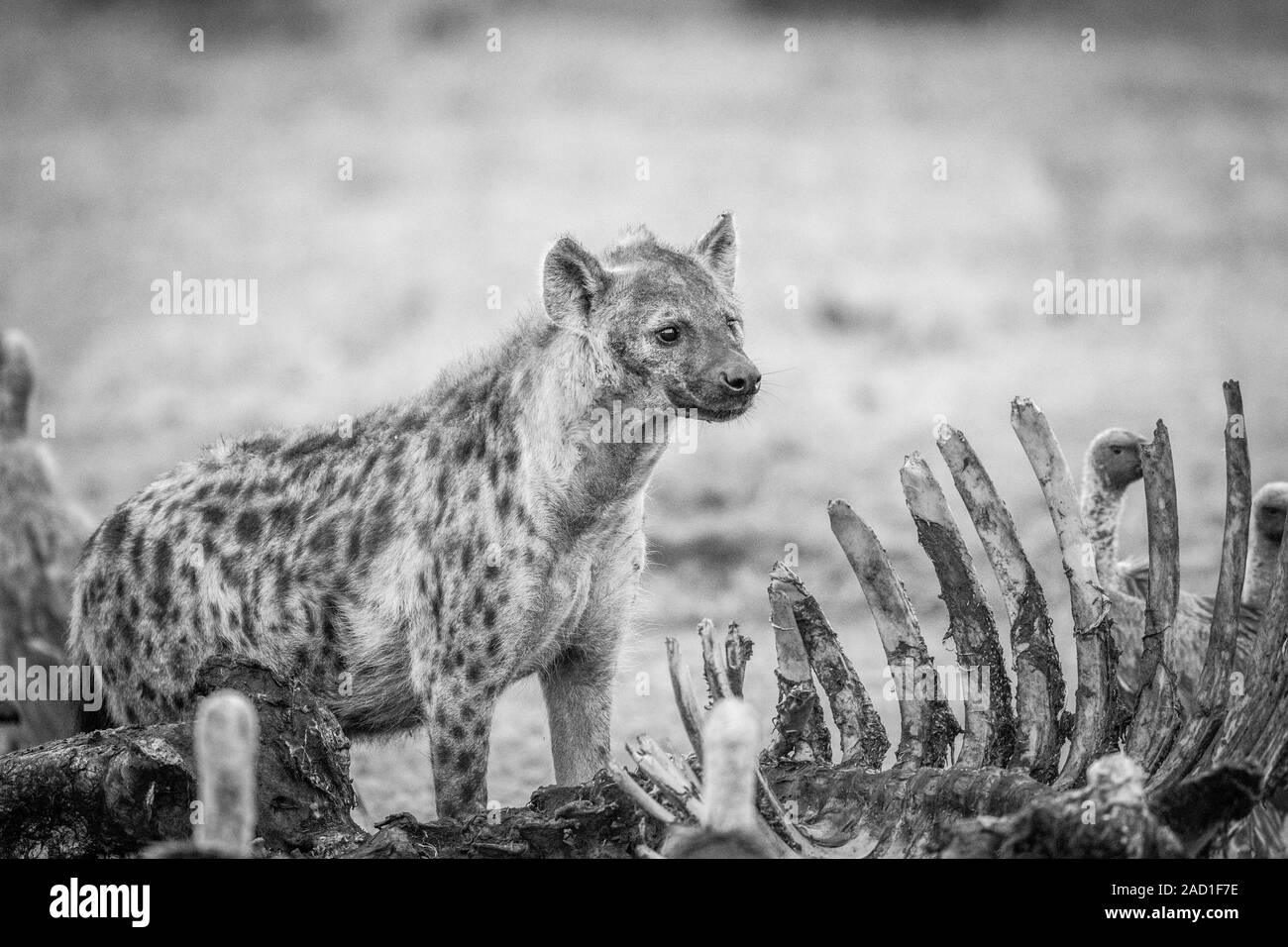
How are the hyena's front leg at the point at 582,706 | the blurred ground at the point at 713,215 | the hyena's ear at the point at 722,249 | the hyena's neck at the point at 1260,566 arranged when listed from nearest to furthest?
the hyena's front leg at the point at 582,706, the hyena's ear at the point at 722,249, the hyena's neck at the point at 1260,566, the blurred ground at the point at 713,215

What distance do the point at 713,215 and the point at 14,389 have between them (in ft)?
21.0

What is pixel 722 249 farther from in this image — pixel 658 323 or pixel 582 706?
pixel 582 706

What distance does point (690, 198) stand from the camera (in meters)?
13.7

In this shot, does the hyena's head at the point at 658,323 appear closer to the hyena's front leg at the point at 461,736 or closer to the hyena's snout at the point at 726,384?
the hyena's snout at the point at 726,384

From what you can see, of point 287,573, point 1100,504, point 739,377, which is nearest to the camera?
point 739,377

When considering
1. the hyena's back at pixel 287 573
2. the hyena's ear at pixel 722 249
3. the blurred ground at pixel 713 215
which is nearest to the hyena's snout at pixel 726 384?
the hyena's ear at pixel 722 249

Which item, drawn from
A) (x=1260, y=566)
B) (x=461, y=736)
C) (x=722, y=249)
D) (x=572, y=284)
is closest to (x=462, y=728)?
(x=461, y=736)

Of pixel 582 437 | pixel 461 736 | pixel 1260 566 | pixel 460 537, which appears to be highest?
pixel 582 437

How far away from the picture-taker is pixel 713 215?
516 inches

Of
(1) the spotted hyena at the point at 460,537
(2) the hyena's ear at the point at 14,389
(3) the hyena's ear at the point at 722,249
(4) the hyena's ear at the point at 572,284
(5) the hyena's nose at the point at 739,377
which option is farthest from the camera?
(2) the hyena's ear at the point at 14,389

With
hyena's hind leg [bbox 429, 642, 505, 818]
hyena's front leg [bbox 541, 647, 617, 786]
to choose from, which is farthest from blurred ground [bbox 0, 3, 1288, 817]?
hyena's hind leg [bbox 429, 642, 505, 818]

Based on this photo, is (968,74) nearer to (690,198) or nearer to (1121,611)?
(690,198)

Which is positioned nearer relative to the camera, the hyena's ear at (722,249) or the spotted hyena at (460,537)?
the spotted hyena at (460,537)

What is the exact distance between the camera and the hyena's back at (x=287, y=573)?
17.0 ft
